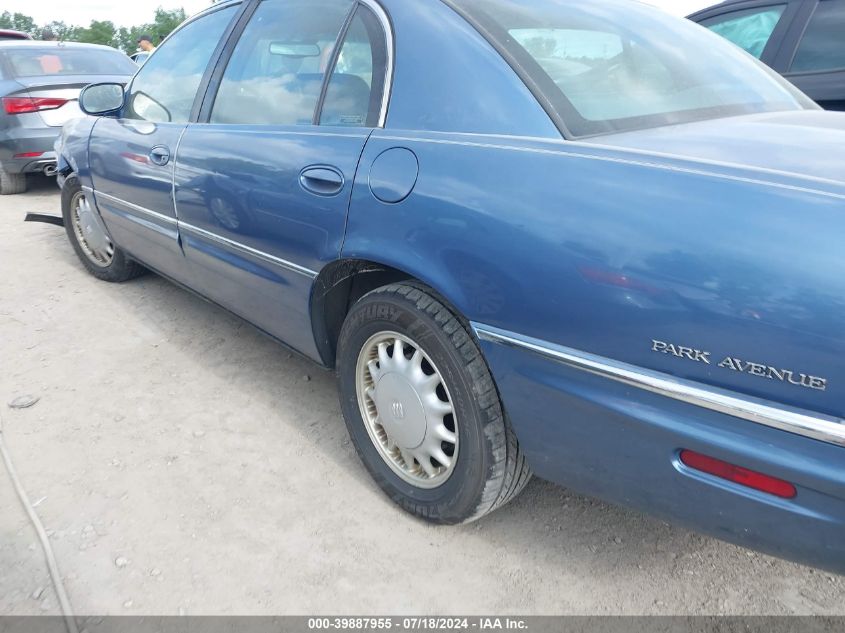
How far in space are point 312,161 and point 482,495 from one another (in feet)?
3.85

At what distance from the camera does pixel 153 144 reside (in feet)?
10.2

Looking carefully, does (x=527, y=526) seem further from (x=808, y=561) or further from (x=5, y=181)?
(x=5, y=181)

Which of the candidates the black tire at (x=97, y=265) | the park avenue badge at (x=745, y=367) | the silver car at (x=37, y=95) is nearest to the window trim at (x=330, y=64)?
the park avenue badge at (x=745, y=367)

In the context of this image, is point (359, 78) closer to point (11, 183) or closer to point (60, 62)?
point (60, 62)

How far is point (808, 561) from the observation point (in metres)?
1.36

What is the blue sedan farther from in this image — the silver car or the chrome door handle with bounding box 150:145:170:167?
the silver car

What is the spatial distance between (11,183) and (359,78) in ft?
20.9

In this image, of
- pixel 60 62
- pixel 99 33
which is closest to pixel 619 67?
pixel 60 62

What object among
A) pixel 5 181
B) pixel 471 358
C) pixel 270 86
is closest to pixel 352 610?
pixel 471 358

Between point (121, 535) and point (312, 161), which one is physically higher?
point (312, 161)

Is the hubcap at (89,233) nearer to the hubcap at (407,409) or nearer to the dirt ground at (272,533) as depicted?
the dirt ground at (272,533)

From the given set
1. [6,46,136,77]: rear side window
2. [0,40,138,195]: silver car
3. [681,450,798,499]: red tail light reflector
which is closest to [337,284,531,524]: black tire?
[681,450,798,499]: red tail light reflector

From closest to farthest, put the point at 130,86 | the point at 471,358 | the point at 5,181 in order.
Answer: the point at 471,358
the point at 130,86
the point at 5,181

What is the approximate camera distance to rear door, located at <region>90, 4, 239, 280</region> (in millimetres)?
3010
